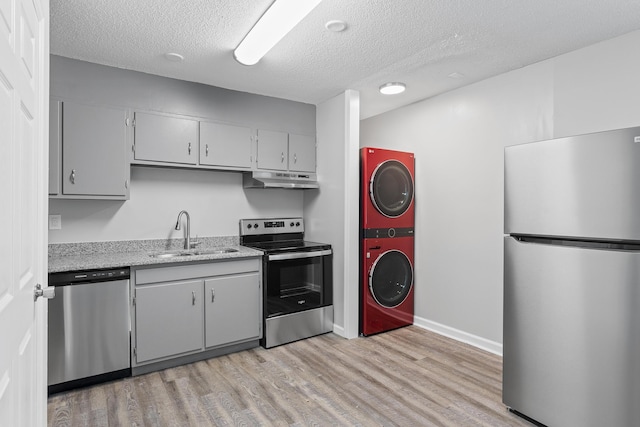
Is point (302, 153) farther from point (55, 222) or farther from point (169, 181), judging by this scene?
point (55, 222)

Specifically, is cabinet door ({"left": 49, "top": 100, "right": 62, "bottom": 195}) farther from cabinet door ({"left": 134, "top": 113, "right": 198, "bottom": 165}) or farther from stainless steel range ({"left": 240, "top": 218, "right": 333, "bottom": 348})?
stainless steel range ({"left": 240, "top": 218, "right": 333, "bottom": 348})

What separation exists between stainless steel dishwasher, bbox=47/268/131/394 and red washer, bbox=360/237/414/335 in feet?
6.71

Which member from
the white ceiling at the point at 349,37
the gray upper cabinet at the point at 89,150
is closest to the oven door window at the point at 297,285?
the gray upper cabinet at the point at 89,150

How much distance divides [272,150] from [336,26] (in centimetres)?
158

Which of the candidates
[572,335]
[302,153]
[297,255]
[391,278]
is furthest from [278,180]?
[572,335]

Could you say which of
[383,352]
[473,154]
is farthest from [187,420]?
[473,154]

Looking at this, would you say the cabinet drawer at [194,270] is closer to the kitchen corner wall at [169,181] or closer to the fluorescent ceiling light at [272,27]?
the kitchen corner wall at [169,181]

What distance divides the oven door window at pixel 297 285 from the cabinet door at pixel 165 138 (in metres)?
1.22

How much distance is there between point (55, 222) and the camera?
9.34 feet

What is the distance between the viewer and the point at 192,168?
3273 mm

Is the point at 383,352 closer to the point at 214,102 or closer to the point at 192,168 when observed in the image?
the point at 192,168

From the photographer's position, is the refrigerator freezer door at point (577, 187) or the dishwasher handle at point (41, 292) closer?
the dishwasher handle at point (41, 292)

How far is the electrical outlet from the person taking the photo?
2830mm

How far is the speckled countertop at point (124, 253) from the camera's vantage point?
256 cm
